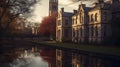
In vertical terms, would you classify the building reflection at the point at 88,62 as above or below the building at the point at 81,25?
below

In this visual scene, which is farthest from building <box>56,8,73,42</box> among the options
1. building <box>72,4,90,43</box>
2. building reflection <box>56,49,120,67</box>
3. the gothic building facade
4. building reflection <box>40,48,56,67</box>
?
building reflection <box>56,49,120,67</box>

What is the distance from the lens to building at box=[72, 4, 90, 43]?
60.2 meters

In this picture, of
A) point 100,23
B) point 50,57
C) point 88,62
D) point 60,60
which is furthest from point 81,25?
point 88,62

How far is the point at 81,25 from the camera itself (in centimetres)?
6212

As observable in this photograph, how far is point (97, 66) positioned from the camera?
16219mm

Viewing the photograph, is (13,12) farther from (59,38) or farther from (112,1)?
(59,38)

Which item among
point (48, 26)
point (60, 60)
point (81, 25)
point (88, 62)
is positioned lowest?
point (60, 60)

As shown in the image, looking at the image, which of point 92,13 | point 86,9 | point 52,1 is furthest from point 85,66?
point 52,1

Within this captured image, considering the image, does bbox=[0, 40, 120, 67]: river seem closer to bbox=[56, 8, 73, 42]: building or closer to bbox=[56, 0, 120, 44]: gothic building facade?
bbox=[56, 0, 120, 44]: gothic building facade

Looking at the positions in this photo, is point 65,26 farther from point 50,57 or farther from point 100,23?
point 50,57

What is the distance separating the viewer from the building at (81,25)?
60156 mm

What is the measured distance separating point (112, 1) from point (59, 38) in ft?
92.8

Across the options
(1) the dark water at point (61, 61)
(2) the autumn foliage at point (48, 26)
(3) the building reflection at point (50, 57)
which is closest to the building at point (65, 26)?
(2) the autumn foliage at point (48, 26)

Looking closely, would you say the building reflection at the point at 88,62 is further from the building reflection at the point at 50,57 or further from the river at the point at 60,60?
the building reflection at the point at 50,57
